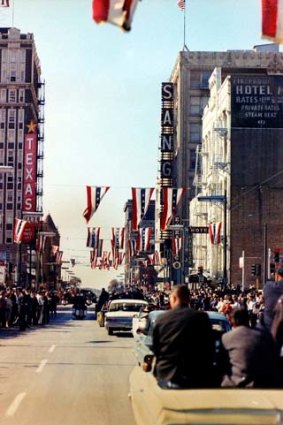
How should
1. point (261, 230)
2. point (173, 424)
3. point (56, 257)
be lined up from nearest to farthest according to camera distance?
1. point (173, 424)
2. point (261, 230)
3. point (56, 257)

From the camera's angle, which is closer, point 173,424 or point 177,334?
point 173,424

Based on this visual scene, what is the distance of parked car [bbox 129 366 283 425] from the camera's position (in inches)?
286

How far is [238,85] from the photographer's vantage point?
6681 centimetres

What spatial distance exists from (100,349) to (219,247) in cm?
4302

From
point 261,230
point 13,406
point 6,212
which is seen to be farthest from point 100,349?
point 6,212

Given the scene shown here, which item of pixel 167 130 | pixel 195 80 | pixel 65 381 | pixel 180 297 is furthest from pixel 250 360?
pixel 167 130

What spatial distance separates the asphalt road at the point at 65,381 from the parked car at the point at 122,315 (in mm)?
2303

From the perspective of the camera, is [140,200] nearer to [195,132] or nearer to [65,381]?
[65,381]

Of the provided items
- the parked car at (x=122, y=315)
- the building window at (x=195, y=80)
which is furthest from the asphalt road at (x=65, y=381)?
the building window at (x=195, y=80)

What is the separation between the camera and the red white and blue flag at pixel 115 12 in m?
9.03

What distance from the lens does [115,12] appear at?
920 centimetres

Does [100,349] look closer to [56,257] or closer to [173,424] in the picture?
[173,424]

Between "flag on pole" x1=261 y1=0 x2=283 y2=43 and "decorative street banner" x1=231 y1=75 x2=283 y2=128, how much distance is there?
5463 cm

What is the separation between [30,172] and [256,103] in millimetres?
54537
